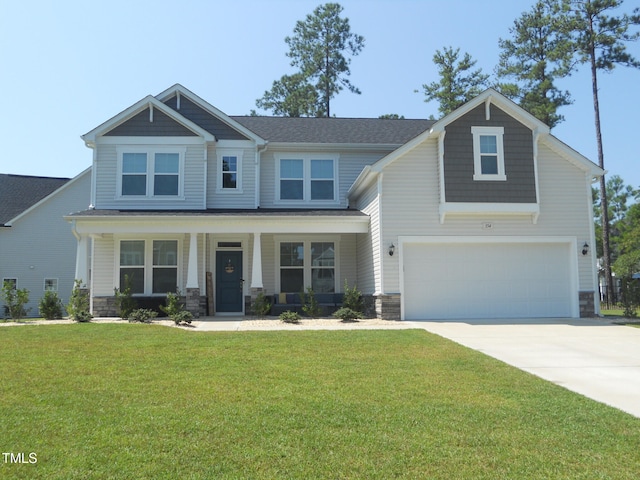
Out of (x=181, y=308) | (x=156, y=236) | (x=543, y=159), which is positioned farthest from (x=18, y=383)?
(x=543, y=159)

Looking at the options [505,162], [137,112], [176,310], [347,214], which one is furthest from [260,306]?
[505,162]

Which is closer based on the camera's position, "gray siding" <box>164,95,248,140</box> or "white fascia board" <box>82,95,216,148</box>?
"white fascia board" <box>82,95,216,148</box>

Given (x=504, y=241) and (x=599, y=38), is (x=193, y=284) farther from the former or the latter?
(x=599, y=38)

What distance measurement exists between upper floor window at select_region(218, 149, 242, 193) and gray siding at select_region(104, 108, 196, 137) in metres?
1.34

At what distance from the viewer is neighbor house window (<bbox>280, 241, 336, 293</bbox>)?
1869 centimetres

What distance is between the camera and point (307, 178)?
19469 millimetres

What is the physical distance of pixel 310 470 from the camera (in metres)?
4.24

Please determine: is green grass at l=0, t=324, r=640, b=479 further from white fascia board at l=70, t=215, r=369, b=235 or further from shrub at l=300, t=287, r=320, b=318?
white fascia board at l=70, t=215, r=369, b=235

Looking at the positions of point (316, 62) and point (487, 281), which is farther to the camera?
point (316, 62)

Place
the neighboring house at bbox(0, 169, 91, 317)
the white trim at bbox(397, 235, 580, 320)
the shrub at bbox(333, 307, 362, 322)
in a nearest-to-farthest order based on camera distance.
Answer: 1. the shrub at bbox(333, 307, 362, 322)
2. the white trim at bbox(397, 235, 580, 320)
3. the neighboring house at bbox(0, 169, 91, 317)

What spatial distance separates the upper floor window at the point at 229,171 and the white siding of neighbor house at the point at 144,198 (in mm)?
753

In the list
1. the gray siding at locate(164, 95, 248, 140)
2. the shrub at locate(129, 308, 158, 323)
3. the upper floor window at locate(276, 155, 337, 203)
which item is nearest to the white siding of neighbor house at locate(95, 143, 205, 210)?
the gray siding at locate(164, 95, 248, 140)

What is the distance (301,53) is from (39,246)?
913 inches

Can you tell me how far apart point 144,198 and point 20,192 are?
14.4 m
